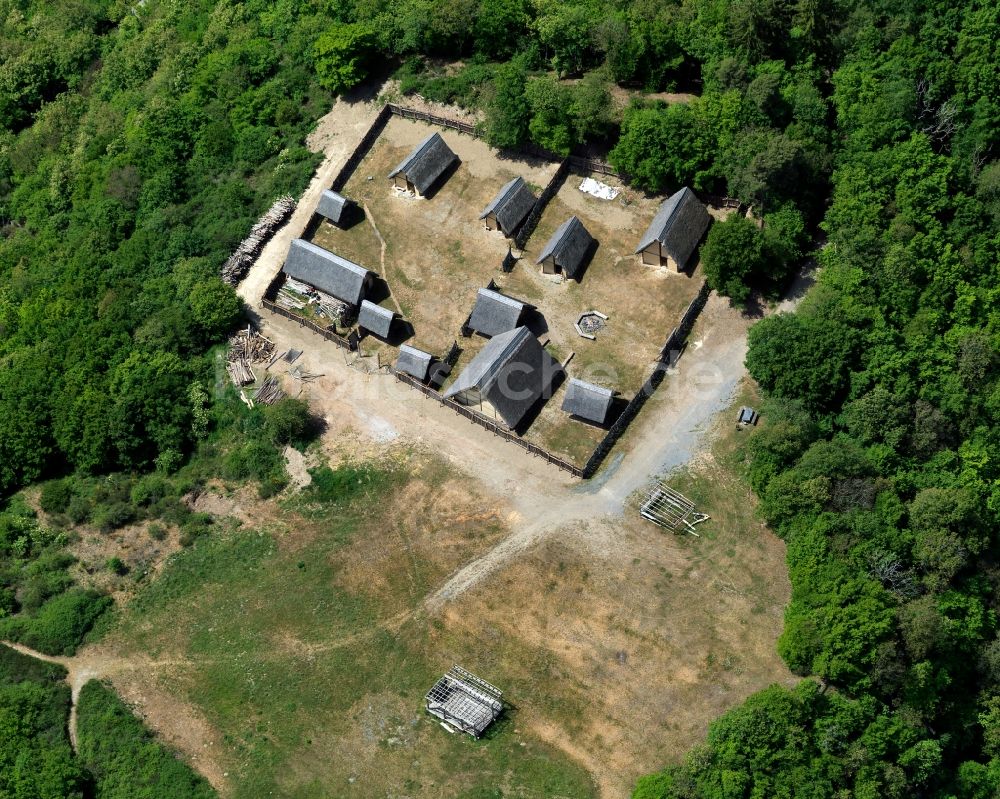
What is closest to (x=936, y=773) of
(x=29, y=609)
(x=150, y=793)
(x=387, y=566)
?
(x=387, y=566)

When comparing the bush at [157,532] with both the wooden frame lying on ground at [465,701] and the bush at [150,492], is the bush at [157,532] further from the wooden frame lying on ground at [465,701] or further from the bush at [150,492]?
the wooden frame lying on ground at [465,701]

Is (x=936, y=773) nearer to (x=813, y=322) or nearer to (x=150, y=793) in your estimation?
(x=813, y=322)

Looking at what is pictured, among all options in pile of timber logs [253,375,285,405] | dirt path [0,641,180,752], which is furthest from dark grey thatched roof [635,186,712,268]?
dirt path [0,641,180,752]

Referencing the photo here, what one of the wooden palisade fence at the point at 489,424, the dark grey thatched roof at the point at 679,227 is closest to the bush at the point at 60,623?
the wooden palisade fence at the point at 489,424

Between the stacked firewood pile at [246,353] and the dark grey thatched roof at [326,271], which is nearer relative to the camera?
the stacked firewood pile at [246,353]

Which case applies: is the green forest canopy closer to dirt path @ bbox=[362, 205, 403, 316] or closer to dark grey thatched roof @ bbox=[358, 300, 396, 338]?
dirt path @ bbox=[362, 205, 403, 316]

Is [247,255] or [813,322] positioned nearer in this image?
[813,322]
